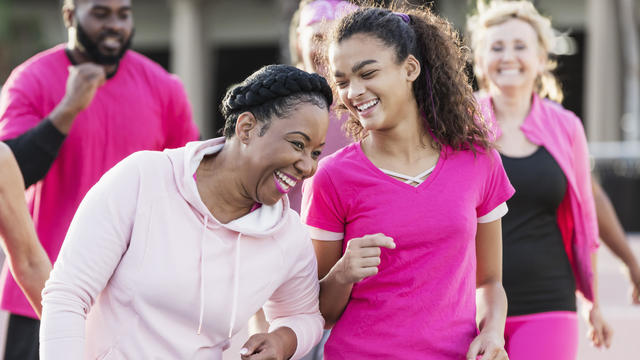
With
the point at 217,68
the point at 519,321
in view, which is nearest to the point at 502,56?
the point at 519,321

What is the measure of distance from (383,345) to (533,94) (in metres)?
1.94

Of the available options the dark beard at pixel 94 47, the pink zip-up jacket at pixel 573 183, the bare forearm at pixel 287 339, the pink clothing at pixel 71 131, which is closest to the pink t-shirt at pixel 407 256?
the bare forearm at pixel 287 339

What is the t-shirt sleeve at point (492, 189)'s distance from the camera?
2.78 meters

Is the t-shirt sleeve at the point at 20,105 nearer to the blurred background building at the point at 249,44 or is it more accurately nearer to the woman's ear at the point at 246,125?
the woman's ear at the point at 246,125

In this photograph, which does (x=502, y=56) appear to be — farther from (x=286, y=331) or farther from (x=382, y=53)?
(x=286, y=331)

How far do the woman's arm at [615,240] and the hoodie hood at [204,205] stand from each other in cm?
224

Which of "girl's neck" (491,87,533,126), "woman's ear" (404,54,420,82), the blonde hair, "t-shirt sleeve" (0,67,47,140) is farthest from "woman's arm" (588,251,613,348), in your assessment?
"t-shirt sleeve" (0,67,47,140)

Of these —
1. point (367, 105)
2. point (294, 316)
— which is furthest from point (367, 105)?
point (294, 316)

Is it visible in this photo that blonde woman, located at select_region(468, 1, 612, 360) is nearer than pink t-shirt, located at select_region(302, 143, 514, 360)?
No

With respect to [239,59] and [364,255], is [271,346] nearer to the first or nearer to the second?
[364,255]

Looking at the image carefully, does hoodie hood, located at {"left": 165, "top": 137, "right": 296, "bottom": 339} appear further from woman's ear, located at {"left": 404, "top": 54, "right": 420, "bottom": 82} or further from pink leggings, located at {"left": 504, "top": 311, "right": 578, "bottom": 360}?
pink leggings, located at {"left": 504, "top": 311, "right": 578, "bottom": 360}

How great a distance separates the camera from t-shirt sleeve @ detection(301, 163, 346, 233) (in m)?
2.70

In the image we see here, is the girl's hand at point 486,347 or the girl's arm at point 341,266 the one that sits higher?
the girl's arm at point 341,266

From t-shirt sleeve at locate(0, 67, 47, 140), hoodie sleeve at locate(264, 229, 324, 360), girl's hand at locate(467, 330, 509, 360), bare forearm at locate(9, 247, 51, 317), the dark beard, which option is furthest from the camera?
the dark beard
